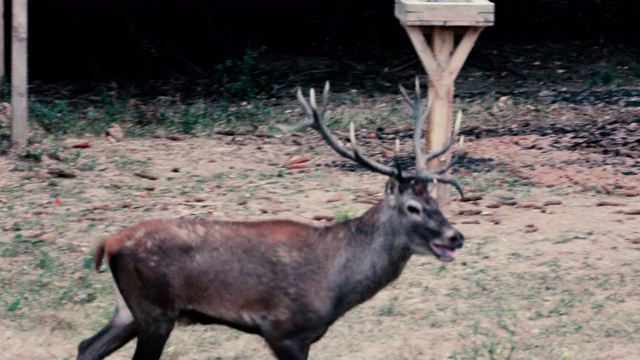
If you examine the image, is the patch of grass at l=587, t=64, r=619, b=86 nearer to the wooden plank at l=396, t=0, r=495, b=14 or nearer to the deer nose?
the wooden plank at l=396, t=0, r=495, b=14

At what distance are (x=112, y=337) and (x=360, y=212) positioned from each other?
3.48m

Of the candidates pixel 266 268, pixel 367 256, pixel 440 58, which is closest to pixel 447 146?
pixel 367 256

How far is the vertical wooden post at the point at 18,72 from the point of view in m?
11.8

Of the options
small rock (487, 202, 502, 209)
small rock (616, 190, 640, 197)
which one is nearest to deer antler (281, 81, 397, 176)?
small rock (487, 202, 502, 209)

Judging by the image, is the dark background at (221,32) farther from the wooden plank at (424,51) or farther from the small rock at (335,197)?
the wooden plank at (424,51)

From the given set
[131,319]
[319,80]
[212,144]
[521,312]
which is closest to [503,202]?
[521,312]

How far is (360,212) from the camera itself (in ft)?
33.0

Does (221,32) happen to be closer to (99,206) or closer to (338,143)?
(99,206)

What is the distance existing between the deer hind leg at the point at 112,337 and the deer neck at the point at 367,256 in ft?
3.78

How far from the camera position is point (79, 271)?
9.07 metres

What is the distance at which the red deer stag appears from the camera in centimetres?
666

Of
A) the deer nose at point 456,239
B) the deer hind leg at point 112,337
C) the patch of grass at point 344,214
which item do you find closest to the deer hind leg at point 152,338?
the deer hind leg at point 112,337

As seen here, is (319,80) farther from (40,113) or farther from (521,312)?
(521,312)

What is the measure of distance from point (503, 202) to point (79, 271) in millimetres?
3603
